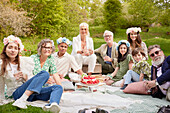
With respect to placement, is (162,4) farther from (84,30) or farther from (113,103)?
Answer: (113,103)

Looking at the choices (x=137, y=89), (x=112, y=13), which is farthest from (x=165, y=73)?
(x=112, y=13)

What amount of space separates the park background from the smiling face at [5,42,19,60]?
4.14 m

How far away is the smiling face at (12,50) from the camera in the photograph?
3.30 meters

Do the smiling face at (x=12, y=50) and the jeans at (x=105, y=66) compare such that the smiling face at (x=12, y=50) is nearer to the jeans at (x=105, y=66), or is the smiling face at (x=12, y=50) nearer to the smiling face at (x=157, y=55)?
the smiling face at (x=157, y=55)

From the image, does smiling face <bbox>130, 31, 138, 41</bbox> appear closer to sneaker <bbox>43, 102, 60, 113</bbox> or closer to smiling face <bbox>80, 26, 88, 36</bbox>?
smiling face <bbox>80, 26, 88, 36</bbox>

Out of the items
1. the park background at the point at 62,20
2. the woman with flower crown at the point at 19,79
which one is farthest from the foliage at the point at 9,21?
the woman with flower crown at the point at 19,79

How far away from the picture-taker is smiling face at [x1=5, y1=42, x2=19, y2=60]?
3.30 m

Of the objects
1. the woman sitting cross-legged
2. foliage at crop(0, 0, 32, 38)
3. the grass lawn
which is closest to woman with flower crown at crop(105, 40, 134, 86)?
the woman sitting cross-legged

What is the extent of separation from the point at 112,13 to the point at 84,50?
14459 mm

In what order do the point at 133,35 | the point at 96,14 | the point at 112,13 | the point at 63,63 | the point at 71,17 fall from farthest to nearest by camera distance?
the point at 96,14 < the point at 112,13 < the point at 71,17 < the point at 133,35 < the point at 63,63

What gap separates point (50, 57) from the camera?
403 centimetres

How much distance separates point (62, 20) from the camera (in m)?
14.2

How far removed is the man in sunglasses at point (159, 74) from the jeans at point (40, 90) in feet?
5.76

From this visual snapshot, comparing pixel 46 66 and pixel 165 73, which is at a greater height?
pixel 46 66
